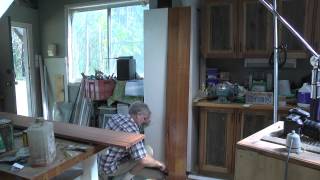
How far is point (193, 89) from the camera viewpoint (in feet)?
10.5

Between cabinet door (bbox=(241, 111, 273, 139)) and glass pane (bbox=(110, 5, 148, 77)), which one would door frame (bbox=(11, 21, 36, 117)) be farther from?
cabinet door (bbox=(241, 111, 273, 139))

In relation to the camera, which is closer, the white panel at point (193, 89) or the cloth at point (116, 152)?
the cloth at point (116, 152)

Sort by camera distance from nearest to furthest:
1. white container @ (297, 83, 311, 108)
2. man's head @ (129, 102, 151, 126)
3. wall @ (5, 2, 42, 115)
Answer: man's head @ (129, 102, 151, 126)
white container @ (297, 83, 311, 108)
wall @ (5, 2, 42, 115)

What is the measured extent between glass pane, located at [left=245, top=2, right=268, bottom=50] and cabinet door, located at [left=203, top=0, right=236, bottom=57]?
0.15 meters

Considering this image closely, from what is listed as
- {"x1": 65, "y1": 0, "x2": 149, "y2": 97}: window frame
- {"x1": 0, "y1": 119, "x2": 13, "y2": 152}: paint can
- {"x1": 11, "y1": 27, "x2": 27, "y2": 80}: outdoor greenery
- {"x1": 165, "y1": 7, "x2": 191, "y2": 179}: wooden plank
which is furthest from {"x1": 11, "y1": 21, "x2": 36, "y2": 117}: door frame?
{"x1": 0, "y1": 119, "x2": 13, "y2": 152}: paint can

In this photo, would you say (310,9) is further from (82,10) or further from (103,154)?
→ (82,10)

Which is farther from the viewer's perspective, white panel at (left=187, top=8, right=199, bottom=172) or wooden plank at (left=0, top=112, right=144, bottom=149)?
white panel at (left=187, top=8, right=199, bottom=172)

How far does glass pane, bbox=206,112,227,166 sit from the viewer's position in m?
3.13

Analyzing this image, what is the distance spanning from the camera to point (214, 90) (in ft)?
10.7

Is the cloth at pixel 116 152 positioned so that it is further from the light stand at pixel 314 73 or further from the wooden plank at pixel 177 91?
the light stand at pixel 314 73

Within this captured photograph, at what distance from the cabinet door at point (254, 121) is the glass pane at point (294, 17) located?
28.6 inches

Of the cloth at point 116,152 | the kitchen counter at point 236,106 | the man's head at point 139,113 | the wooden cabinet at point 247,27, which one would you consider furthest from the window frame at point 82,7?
the cloth at point 116,152

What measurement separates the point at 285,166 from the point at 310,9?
2.15 meters

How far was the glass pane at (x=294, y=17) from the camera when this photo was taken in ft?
9.21
